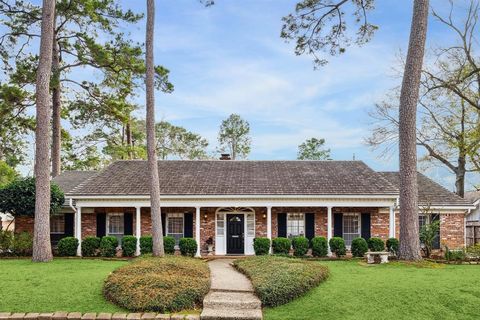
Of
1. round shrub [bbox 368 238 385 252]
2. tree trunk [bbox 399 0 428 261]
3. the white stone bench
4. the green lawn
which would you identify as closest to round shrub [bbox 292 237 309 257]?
round shrub [bbox 368 238 385 252]

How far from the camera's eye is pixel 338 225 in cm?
2161

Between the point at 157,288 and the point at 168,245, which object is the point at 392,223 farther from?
the point at 157,288

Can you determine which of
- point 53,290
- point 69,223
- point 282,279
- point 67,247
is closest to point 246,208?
point 67,247

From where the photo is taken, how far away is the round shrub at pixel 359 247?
63.6 feet

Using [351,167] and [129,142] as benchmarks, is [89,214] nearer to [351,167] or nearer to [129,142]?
[351,167]

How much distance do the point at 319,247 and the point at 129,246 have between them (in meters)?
7.64

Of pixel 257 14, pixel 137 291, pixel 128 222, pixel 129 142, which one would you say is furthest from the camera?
pixel 129 142

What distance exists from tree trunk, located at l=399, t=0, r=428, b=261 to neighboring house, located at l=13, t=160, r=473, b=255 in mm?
4599

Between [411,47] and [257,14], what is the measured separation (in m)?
5.13

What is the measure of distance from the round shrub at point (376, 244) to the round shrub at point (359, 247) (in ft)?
1.11

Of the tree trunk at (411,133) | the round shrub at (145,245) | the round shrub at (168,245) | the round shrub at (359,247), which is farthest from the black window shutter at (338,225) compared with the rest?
the round shrub at (145,245)

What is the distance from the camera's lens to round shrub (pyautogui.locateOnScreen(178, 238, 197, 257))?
1969 centimetres

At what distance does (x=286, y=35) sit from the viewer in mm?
19859

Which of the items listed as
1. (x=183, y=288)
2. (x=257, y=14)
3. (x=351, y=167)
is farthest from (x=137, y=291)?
(x=351, y=167)
